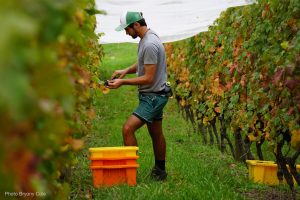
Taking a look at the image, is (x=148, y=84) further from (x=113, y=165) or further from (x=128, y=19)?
(x=113, y=165)

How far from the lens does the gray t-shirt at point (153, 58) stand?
510 centimetres

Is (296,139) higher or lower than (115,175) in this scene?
higher

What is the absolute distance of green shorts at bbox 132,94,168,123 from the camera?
202 inches

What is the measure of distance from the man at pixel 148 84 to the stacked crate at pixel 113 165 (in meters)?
0.29

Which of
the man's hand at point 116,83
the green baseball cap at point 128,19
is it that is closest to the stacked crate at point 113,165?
the man's hand at point 116,83

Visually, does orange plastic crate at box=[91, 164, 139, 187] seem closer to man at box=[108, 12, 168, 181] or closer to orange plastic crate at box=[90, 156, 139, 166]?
orange plastic crate at box=[90, 156, 139, 166]

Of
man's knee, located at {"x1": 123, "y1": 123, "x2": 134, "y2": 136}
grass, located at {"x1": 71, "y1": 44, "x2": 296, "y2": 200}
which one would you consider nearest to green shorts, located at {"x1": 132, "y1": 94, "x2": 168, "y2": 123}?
man's knee, located at {"x1": 123, "y1": 123, "x2": 134, "y2": 136}

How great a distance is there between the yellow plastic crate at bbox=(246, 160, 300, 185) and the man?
993mm

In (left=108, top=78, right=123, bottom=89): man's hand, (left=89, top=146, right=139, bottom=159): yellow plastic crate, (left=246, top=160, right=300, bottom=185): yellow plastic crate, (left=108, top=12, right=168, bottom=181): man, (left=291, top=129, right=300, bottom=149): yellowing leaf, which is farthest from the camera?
(left=246, top=160, right=300, bottom=185): yellow plastic crate

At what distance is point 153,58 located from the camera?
5094 mm

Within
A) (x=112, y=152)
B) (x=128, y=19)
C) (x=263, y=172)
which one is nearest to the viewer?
(x=112, y=152)

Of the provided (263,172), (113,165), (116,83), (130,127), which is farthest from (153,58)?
(263,172)

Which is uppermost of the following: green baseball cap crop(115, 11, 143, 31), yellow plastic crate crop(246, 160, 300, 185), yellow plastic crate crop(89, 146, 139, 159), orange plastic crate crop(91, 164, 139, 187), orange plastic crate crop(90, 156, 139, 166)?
green baseball cap crop(115, 11, 143, 31)

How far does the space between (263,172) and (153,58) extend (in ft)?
5.77
